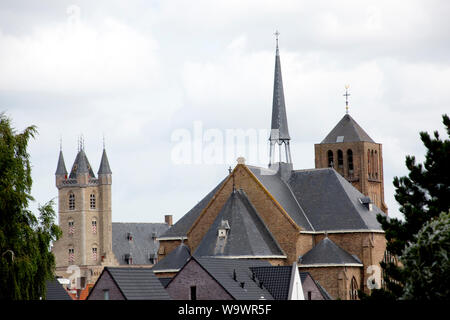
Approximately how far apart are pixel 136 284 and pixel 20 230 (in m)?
8.77

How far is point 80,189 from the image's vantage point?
525ft

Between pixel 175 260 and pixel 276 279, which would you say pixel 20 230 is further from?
pixel 175 260

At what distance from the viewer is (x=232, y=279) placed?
54219 millimetres

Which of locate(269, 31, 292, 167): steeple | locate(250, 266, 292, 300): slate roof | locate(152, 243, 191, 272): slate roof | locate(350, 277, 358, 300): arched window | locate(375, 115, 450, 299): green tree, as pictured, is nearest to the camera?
locate(375, 115, 450, 299): green tree

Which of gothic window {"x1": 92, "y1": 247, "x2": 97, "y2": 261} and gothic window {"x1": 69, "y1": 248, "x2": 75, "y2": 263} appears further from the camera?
gothic window {"x1": 69, "y1": 248, "x2": 75, "y2": 263}

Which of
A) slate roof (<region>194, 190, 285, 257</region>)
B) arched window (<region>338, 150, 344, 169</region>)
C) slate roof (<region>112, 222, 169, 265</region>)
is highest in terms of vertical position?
arched window (<region>338, 150, 344, 169</region>)

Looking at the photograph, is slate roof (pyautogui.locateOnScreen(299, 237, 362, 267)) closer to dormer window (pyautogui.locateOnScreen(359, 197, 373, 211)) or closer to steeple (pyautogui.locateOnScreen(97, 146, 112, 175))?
dormer window (pyautogui.locateOnScreen(359, 197, 373, 211))

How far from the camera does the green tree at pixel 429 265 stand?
57.1 ft

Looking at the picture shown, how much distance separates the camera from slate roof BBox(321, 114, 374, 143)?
8845cm

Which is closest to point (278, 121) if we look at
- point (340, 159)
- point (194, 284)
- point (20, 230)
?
point (340, 159)

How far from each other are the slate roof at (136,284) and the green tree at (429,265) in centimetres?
2561

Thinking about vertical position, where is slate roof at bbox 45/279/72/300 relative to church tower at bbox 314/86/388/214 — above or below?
below

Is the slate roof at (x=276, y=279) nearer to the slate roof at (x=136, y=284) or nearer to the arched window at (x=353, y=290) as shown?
the arched window at (x=353, y=290)

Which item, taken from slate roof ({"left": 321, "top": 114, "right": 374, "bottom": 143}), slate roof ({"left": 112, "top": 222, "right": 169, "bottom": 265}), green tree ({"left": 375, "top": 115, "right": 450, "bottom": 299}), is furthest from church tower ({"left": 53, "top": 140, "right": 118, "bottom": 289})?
green tree ({"left": 375, "top": 115, "right": 450, "bottom": 299})
